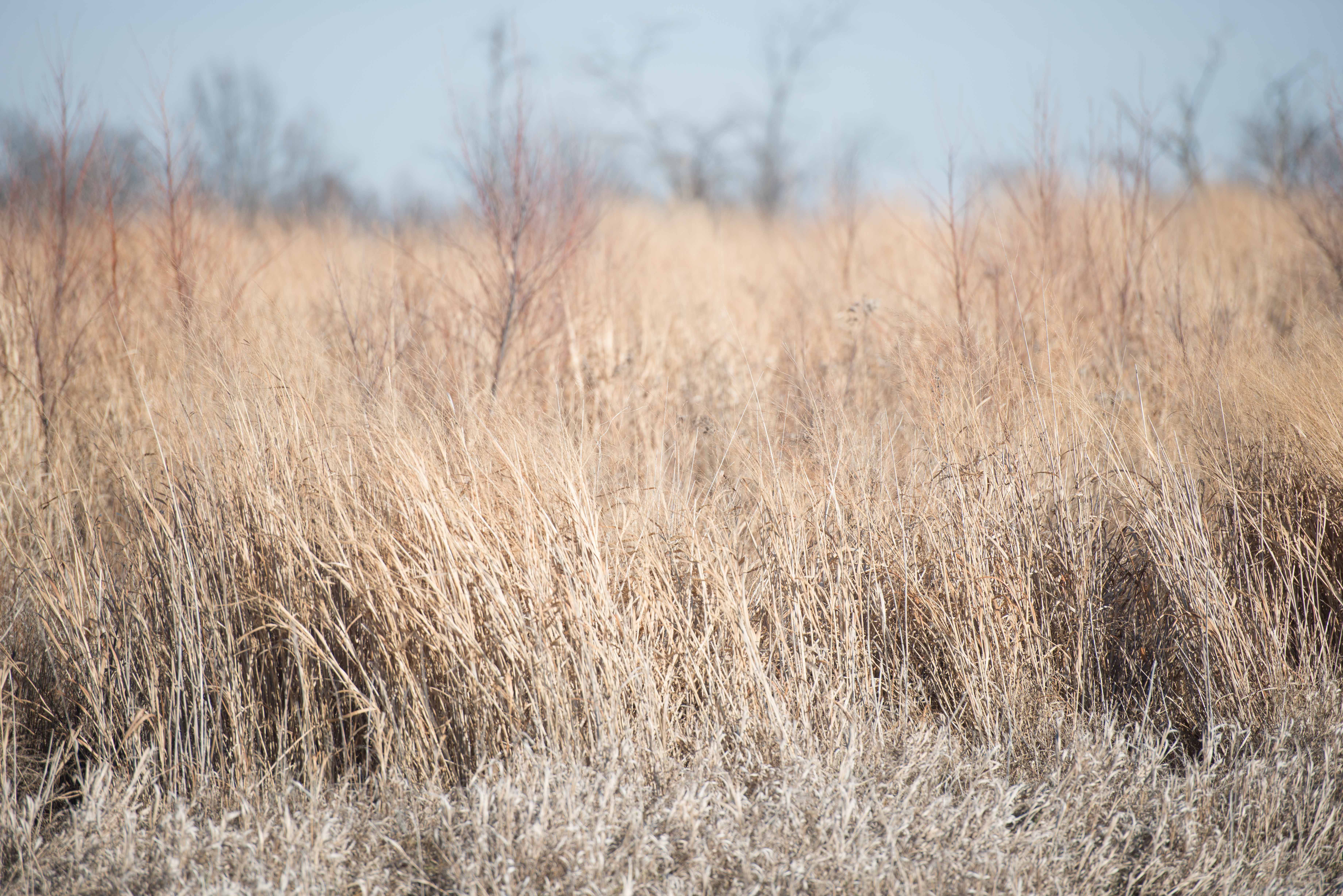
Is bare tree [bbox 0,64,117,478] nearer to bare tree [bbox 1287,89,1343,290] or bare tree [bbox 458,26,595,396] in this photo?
bare tree [bbox 458,26,595,396]

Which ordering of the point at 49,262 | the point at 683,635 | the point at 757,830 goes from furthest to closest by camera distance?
the point at 49,262, the point at 683,635, the point at 757,830

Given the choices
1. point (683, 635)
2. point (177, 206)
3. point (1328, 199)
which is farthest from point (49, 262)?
point (1328, 199)

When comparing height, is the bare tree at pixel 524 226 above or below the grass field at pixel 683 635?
above

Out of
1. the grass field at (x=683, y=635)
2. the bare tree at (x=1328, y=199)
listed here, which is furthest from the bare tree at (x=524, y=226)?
the bare tree at (x=1328, y=199)

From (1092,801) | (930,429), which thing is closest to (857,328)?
(930,429)

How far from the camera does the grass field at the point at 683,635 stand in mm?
1907

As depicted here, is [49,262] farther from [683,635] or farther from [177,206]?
[683,635]

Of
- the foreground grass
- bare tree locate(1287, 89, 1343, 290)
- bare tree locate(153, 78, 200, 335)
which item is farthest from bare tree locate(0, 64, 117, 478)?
bare tree locate(1287, 89, 1343, 290)

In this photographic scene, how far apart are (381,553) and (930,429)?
1920 millimetres

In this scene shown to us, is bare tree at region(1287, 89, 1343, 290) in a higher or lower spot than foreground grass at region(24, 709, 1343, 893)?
higher

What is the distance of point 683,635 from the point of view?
2.43 metres

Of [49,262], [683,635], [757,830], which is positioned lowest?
[757,830]

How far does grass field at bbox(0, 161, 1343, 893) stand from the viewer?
6.26 feet

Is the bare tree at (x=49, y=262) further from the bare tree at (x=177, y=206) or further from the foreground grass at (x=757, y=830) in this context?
the foreground grass at (x=757, y=830)
